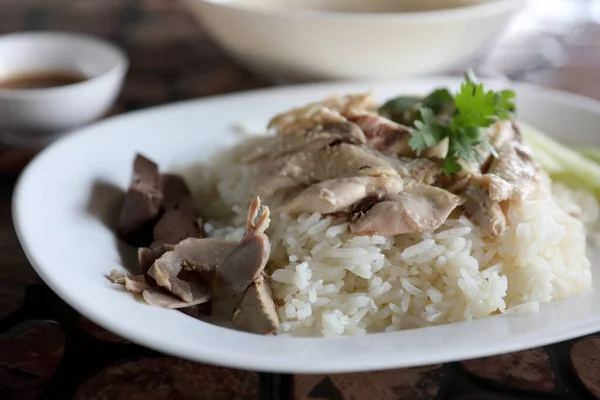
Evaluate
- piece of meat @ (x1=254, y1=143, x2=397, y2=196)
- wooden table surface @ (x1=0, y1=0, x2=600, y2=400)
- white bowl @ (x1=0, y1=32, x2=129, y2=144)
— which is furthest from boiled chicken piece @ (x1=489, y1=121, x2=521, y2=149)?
white bowl @ (x1=0, y1=32, x2=129, y2=144)

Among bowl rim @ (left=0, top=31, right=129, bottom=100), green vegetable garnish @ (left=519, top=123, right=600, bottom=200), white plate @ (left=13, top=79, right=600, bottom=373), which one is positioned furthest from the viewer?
bowl rim @ (left=0, top=31, right=129, bottom=100)

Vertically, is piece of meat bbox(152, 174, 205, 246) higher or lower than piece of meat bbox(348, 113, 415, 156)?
lower

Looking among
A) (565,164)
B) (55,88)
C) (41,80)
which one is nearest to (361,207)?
(565,164)

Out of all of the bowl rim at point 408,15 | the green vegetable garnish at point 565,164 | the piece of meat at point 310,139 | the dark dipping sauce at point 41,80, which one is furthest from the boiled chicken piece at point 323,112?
the dark dipping sauce at point 41,80

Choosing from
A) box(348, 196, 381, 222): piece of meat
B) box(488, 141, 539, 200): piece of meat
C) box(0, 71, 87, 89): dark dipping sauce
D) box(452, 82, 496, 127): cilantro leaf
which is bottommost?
box(0, 71, 87, 89): dark dipping sauce

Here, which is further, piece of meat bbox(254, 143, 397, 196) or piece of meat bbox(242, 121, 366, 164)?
piece of meat bbox(242, 121, 366, 164)

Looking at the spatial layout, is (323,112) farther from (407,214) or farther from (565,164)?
(565,164)

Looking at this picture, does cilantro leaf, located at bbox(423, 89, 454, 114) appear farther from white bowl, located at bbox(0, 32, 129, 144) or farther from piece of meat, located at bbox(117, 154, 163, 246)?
white bowl, located at bbox(0, 32, 129, 144)
